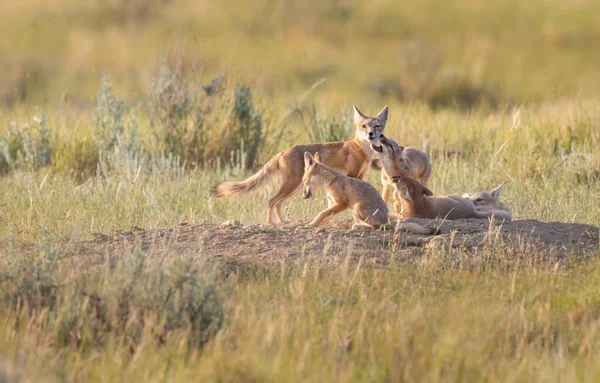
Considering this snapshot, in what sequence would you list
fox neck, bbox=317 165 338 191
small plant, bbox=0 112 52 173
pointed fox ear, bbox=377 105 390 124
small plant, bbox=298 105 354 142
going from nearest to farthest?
fox neck, bbox=317 165 338 191 → pointed fox ear, bbox=377 105 390 124 → small plant, bbox=0 112 52 173 → small plant, bbox=298 105 354 142

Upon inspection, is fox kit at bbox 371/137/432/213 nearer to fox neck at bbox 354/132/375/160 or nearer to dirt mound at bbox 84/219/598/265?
fox neck at bbox 354/132/375/160

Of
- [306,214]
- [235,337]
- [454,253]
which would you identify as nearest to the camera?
[235,337]

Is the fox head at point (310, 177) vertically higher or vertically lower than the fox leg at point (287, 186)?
higher

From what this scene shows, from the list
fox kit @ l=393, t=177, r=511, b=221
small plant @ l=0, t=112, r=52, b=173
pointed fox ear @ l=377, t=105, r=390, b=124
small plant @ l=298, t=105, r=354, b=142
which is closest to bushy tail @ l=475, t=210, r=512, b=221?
fox kit @ l=393, t=177, r=511, b=221

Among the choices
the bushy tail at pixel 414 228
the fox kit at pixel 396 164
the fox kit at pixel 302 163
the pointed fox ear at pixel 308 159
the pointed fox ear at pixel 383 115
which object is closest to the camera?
the bushy tail at pixel 414 228

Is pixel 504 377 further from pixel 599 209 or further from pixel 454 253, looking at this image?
pixel 599 209

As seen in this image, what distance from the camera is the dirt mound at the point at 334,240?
678 cm

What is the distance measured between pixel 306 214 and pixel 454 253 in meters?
2.76

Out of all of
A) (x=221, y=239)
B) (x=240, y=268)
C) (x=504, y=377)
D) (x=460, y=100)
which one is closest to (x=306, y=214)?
(x=221, y=239)

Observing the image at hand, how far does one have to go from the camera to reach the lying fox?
297 inches

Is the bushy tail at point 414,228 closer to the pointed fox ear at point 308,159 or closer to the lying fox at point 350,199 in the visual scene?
the lying fox at point 350,199

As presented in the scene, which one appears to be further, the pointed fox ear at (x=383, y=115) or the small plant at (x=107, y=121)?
the small plant at (x=107, y=121)

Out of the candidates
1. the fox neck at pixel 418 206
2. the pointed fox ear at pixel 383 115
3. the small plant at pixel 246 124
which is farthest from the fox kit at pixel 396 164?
the small plant at pixel 246 124

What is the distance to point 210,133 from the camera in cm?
1355
